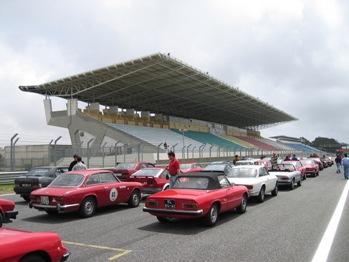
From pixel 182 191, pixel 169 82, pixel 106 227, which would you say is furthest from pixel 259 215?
pixel 169 82

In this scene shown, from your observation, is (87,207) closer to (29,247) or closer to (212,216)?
(212,216)

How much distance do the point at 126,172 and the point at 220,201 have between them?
29.0 feet

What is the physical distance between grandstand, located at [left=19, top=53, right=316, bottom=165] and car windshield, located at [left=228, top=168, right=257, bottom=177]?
45.0 ft

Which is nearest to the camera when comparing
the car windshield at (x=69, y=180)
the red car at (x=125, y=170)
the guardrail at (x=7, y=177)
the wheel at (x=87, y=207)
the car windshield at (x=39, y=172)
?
the wheel at (x=87, y=207)

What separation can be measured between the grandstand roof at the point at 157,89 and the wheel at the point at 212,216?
88.6 feet

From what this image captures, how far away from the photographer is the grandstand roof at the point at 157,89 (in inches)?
1474

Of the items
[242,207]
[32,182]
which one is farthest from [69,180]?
[242,207]

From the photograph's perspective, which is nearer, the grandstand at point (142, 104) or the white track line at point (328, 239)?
the white track line at point (328, 239)

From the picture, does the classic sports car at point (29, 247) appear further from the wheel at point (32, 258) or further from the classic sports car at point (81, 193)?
the classic sports car at point (81, 193)

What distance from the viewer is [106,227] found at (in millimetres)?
8172

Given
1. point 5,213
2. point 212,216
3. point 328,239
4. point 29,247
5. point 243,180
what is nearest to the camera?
point 29,247

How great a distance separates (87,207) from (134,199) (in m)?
2.17

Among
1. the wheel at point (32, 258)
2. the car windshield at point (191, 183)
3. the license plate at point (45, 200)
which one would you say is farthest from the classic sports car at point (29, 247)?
the license plate at point (45, 200)

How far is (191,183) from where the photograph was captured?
8.84 metres
